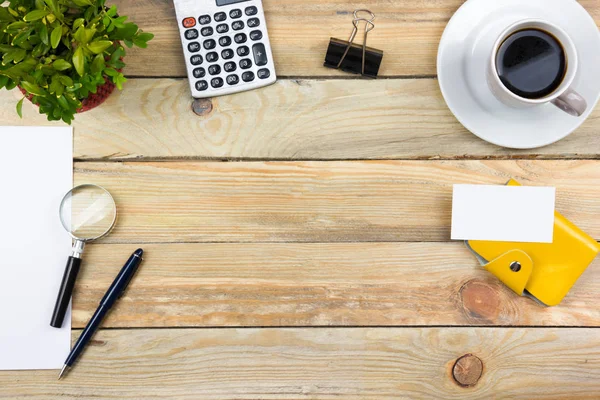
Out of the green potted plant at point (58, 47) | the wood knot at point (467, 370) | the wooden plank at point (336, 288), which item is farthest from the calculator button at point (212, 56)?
the wood knot at point (467, 370)

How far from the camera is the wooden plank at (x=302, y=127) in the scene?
673 mm

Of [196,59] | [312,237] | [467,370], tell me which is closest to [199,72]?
[196,59]

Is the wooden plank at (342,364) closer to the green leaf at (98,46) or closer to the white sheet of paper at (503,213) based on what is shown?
the white sheet of paper at (503,213)

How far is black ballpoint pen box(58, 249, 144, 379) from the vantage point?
66 centimetres

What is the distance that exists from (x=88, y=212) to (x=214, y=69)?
0.79 feet

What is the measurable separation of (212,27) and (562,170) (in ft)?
1.57

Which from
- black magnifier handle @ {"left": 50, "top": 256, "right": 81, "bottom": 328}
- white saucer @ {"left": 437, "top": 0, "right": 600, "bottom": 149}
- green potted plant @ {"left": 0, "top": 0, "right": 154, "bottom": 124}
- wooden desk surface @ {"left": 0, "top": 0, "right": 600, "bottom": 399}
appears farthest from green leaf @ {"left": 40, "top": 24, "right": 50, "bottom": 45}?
white saucer @ {"left": 437, "top": 0, "right": 600, "bottom": 149}

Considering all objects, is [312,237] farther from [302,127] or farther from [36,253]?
[36,253]

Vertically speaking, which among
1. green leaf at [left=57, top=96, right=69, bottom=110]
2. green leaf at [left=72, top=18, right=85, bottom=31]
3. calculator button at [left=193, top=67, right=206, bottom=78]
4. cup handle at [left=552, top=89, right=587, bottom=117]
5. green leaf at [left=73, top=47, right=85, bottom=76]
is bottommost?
calculator button at [left=193, top=67, right=206, bottom=78]

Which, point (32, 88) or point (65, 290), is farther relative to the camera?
point (65, 290)

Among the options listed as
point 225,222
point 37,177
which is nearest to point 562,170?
point 225,222

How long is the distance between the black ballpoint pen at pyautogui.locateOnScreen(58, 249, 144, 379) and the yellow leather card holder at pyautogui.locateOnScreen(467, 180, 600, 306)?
426 mm

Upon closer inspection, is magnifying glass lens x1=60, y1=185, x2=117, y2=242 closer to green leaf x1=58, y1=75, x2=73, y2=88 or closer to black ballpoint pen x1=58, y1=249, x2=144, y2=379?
black ballpoint pen x1=58, y1=249, x2=144, y2=379

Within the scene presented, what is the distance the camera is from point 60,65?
51cm
